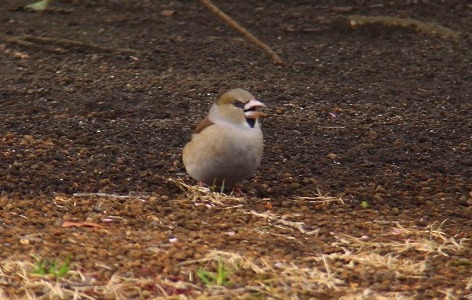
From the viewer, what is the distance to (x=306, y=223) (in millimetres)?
5840

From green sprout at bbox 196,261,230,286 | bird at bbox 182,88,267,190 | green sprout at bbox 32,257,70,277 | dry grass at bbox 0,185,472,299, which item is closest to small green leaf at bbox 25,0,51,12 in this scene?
bird at bbox 182,88,267,190

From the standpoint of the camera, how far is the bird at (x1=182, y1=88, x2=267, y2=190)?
621cm

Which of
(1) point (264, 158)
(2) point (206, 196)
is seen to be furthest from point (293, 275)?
(1) point (264, 158)

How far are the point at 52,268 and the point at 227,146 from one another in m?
1.65

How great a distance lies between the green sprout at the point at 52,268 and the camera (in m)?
4.79

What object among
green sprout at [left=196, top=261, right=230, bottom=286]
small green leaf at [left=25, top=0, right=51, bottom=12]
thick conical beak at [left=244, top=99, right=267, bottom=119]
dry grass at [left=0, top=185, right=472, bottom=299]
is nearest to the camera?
dry grass at [left=0, top=185, right=472, bottom=299]

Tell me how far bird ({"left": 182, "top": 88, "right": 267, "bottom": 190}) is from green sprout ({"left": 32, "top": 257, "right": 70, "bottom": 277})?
1.48 metres

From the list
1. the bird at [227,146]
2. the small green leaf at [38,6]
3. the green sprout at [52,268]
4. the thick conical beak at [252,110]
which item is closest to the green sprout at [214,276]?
the green sprout at [52,268]

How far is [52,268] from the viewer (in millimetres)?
4832

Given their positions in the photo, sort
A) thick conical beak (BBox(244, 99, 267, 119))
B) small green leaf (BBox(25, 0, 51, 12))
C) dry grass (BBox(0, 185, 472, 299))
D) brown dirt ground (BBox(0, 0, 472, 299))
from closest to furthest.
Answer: dry grass (BBox(0, 185, 472, 299))
brown dirt ground (BBox(0, 0, 472, 299))
thick conical beak (BBox(244, 99, 267, 119))
small green leaf (BBox(25, 0, 51, 12))

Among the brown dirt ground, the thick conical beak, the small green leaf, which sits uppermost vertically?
the thick conical beak

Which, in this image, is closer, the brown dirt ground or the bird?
the brown dirt ground

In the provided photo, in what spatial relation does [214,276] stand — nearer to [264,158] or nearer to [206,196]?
[206,196]

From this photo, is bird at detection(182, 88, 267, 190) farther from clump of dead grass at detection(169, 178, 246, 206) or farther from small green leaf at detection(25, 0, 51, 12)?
small green leaf at detection(25, 0, 51, 12)
